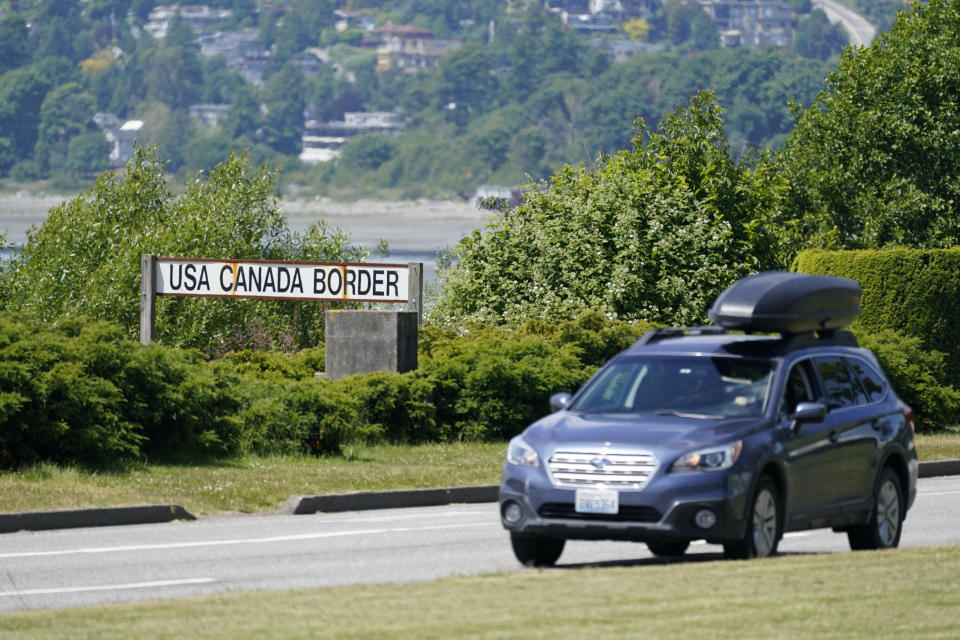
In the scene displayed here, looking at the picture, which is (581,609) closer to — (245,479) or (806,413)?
(806,413)

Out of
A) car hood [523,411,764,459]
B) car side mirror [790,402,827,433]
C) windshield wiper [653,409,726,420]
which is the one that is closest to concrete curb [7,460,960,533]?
car hood [523,411,764,459]

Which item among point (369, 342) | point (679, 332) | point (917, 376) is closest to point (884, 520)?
point (679, 332)

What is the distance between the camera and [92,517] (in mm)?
14758

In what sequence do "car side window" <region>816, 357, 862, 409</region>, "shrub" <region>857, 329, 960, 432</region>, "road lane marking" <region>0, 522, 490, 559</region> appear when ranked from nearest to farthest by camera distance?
1. "car side window" <region>816, 357, 862, 409</region>
2. "road lane marking" <region>0, 522, 490, 559</region>
3. "shrub" <region>857, 329, 960, 432</region>

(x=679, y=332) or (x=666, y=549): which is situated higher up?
(x=679, y=332)

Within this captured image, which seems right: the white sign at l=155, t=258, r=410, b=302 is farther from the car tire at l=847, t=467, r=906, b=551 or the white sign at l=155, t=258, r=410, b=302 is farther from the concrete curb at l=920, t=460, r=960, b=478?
the car tire at l=847, t=467, r=906, b=551

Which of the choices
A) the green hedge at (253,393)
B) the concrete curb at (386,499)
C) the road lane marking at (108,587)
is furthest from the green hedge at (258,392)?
the road lane marking at (108,587)

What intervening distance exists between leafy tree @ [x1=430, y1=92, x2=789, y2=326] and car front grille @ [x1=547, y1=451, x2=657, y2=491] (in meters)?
18.9

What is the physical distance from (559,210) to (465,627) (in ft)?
81.3

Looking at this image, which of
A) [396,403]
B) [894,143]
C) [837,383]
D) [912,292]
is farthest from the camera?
[894,143]

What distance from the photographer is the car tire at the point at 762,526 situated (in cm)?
1110

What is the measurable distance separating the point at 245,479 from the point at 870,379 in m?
7.08

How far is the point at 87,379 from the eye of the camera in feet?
57.1

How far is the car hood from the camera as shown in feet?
35.9
